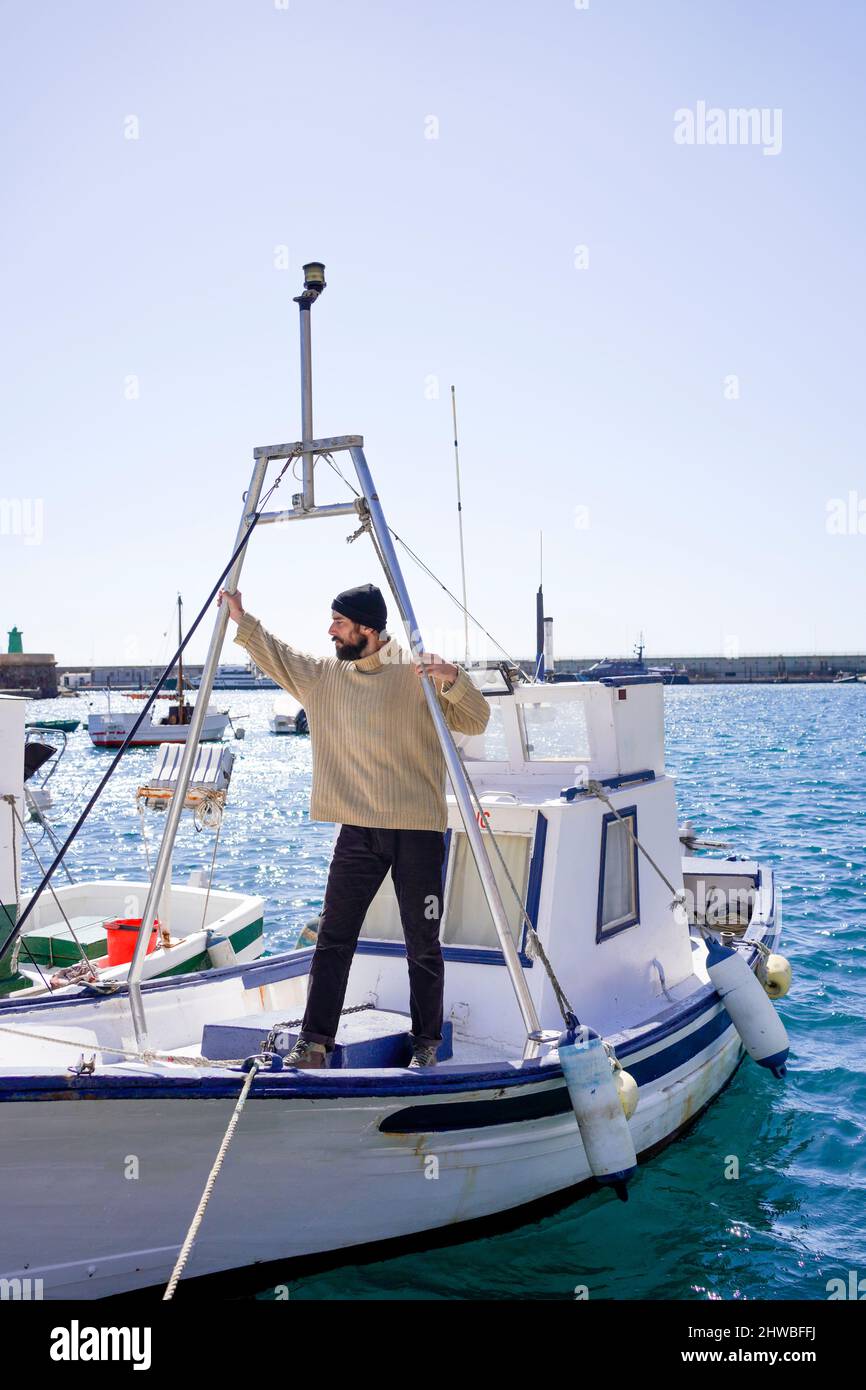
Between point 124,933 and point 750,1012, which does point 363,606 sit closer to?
point 750,1012

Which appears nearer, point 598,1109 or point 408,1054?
point 598,1109

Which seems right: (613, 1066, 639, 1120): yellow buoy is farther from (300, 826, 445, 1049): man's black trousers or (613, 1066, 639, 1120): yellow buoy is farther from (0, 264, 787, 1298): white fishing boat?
(300, 826, 445, 1049): man's black trousers

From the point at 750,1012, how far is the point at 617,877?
54.2 inches

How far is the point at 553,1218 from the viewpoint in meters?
6.40

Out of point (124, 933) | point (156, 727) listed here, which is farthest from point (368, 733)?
point (156, 727)

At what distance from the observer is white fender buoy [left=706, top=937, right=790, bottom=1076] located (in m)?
7.52

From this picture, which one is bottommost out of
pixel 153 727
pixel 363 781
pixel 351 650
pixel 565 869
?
pixel 153 727

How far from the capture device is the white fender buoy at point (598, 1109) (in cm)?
552

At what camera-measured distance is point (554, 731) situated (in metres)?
7.68

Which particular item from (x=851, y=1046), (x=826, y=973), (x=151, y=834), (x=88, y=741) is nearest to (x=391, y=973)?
(x=851, y=1046)

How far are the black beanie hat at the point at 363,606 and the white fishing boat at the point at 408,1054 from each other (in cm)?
11

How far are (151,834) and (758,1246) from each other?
26.6 meters

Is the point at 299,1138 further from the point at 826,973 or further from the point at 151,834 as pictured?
the point at 151,834

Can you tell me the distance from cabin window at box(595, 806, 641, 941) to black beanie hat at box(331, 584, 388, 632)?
2470mm
